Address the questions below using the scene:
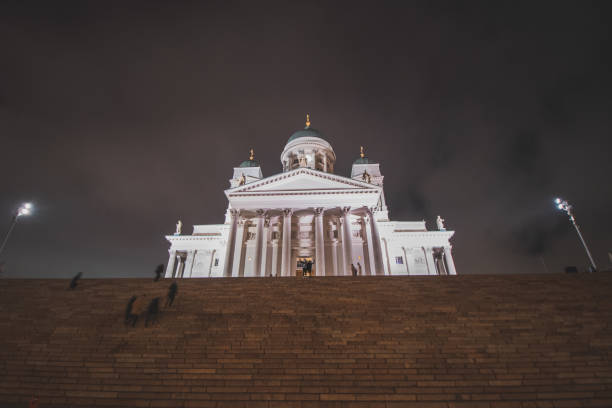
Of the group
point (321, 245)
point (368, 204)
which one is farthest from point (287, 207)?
point (368, 204)

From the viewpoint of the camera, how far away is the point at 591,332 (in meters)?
8.27

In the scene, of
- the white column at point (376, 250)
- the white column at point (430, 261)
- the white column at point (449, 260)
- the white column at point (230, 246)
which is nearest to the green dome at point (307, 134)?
the white column at point (230, 246)

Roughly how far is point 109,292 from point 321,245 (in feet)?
49.9

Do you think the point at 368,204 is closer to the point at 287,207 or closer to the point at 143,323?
Answer: the point at 287,207

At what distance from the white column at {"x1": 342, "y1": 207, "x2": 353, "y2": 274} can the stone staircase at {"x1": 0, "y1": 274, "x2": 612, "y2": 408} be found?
35.8ft

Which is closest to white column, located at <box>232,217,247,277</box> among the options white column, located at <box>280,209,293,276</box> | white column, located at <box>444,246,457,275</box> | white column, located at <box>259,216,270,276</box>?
white column, located at <box>259,216,270,276</box>

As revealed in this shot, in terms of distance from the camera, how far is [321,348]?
7.74 meters

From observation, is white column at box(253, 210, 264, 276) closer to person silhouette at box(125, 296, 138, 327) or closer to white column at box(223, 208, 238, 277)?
white column at box(223, 208, 238, 277)

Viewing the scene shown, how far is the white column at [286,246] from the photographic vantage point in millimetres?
23297

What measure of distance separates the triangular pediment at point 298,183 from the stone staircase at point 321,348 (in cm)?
1467

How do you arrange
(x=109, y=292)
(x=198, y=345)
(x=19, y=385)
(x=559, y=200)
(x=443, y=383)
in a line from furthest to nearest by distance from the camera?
(x=559, y=200)
(x=109, y=292)
(x=198, y=345)
(x=19, y=385)
(x=443, y=383)

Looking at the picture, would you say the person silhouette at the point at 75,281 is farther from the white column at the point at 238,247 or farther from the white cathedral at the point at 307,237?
the white column at the point at 238,247

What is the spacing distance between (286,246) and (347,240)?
5206 mm

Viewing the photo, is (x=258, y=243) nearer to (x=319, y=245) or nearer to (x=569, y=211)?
(x=319, y=245)
